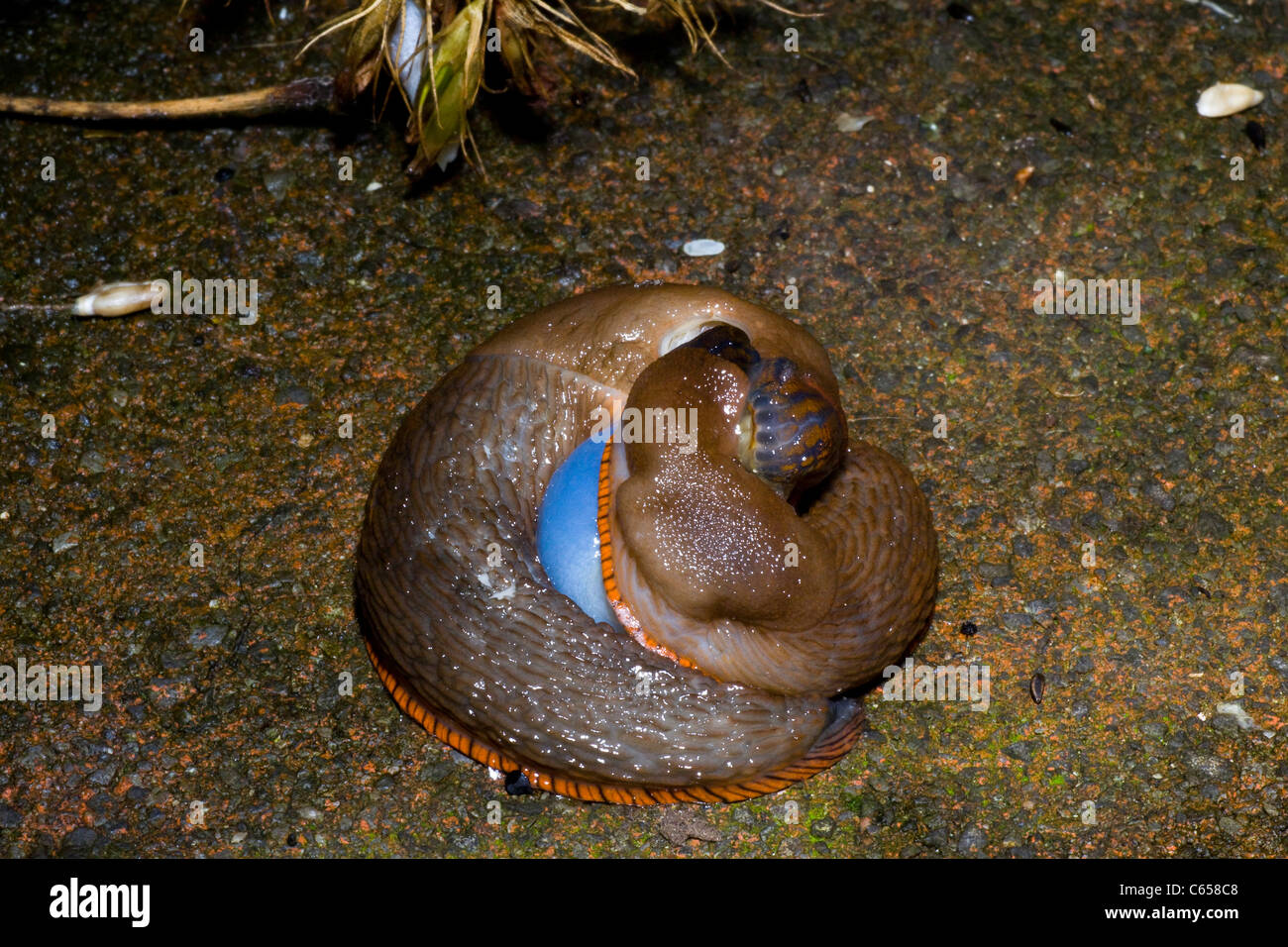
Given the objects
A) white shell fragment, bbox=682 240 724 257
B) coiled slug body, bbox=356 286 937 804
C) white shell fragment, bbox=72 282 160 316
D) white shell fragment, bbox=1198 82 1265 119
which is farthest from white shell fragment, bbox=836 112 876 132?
white shell fragment, bbox=72 282 160 316

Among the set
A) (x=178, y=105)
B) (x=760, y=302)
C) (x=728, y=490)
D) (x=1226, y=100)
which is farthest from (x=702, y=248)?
(x=1226, y=100)

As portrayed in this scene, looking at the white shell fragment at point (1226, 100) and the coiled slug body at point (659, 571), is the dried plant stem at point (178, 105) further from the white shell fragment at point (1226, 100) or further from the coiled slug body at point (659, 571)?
Result: the white shell fragment at point (1226, 100)

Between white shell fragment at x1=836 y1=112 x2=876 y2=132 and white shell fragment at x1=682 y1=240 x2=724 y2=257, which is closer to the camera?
white shell fragment at x1=682 y1=240 x2=724 y2=257

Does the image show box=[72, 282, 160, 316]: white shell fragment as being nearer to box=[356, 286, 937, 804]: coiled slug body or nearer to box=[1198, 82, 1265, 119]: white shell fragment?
box=[356, 286, 937, 804]: coiled slug body

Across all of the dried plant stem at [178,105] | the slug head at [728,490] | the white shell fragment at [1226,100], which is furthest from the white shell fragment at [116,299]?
the white shell fragment at [1226,100]

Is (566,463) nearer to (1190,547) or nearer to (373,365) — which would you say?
(373,365)

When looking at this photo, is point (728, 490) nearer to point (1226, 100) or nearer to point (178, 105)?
point (178, 105)
